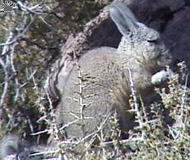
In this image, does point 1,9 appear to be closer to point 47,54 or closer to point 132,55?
point 47,54

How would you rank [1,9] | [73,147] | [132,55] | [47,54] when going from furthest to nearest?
1. [47,54]
2. [1,9]
3. [132,55]
4. [73,147]

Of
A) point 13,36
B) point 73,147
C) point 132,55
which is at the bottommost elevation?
point 73,147

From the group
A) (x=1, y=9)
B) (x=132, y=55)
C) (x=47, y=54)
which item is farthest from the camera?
(x=47, y=54)

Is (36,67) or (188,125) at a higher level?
(36,67)

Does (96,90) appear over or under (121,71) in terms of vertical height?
under

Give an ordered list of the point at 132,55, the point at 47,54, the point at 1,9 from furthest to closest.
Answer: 1. the point at 47,54
2. the point at 1,9
3. the point at 132,55

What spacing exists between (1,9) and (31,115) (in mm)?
980

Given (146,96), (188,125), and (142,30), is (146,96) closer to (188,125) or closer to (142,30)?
(142,30)

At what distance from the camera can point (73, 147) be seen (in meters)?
3.03

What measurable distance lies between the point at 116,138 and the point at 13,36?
8.39ft

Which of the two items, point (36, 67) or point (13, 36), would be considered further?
point (36, 67)

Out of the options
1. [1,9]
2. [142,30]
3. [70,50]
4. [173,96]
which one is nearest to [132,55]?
[142,30]

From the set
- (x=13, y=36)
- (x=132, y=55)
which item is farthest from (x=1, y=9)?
(x=132, y=55)

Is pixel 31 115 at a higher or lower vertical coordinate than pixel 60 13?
lower
